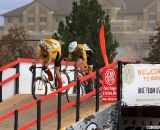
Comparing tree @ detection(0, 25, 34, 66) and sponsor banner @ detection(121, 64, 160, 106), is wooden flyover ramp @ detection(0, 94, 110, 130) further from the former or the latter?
tree @ detection(0, 25, 34, 66)

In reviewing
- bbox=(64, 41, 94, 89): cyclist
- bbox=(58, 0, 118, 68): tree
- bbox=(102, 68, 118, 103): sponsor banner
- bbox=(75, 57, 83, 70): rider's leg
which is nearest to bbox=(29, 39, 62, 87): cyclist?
bbox=(64, 41, 94, 89): cyclist

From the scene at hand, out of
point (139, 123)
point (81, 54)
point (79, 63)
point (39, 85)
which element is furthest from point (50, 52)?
point (139, 123)

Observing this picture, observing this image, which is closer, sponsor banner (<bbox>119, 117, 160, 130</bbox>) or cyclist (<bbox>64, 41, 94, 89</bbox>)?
sponsor banner (<bbox>119, 117, 160, 130</bbox>)

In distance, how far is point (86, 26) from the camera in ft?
150

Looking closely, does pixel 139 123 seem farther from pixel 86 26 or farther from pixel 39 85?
pixel 86 26

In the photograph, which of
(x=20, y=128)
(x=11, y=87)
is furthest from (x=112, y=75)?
(x=11, y=87)

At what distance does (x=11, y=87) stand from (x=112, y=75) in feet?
17.4

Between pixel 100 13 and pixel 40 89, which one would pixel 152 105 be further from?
pixel 100 13

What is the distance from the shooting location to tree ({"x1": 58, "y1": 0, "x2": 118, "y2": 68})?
4445cm

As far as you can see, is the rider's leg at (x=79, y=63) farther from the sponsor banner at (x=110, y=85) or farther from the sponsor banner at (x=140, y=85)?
the sponsor banner at (x=140, y=85)

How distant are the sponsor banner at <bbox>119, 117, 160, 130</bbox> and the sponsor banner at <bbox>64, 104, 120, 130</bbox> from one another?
1.17 ft

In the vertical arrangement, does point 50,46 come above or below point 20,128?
above

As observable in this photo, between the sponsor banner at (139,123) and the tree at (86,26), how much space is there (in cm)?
3111

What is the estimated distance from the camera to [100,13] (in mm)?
47438
